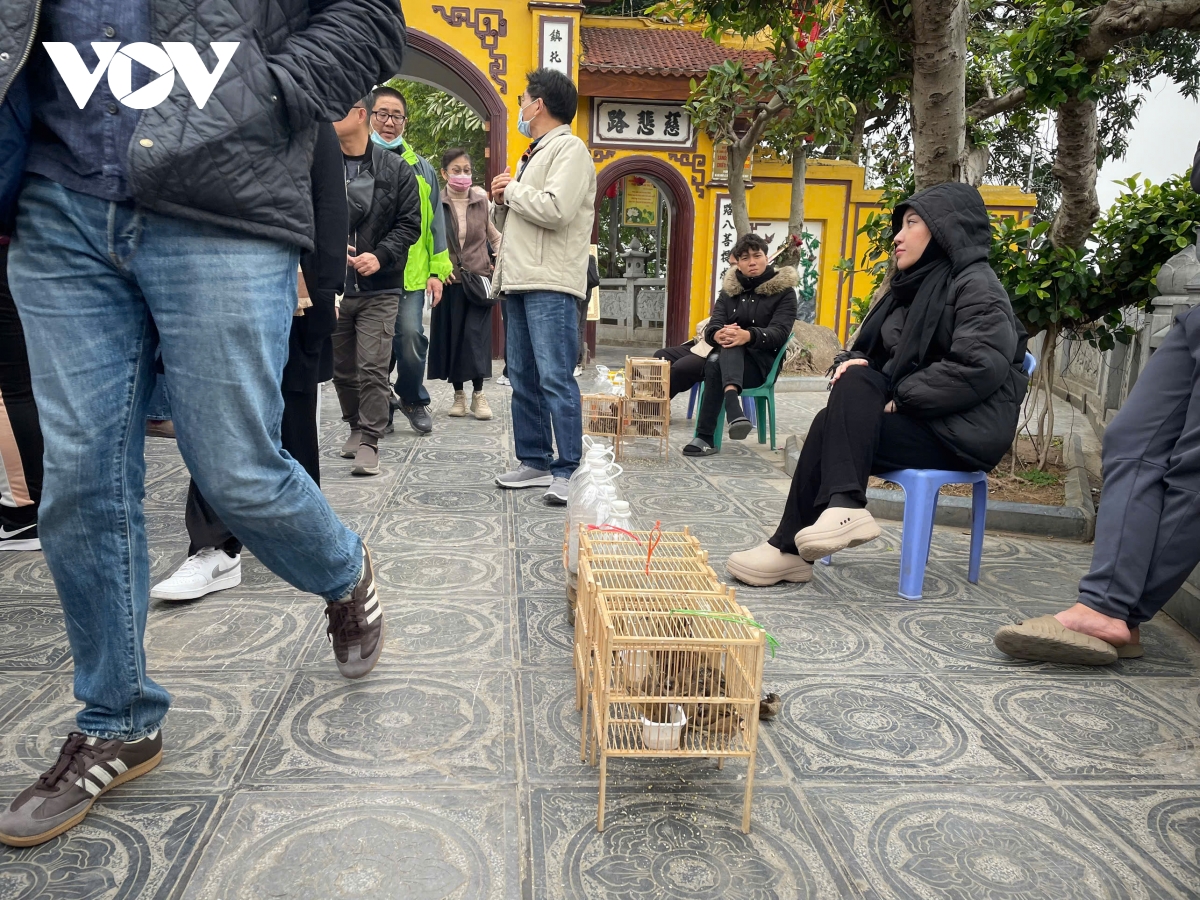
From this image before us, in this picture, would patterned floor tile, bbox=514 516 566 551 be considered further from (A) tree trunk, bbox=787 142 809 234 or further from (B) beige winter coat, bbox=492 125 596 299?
(A) tree trunk, bbox=787 142 809 234

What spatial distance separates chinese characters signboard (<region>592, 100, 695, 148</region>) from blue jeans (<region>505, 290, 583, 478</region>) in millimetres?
9375

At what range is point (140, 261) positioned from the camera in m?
1.70

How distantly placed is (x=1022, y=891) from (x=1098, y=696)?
106 centimetres

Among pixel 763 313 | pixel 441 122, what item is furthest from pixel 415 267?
pixel 441 122

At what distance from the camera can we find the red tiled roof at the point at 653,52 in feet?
40.9

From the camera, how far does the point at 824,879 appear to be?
1697mm

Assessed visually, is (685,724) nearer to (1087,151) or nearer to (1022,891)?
(1022,891)

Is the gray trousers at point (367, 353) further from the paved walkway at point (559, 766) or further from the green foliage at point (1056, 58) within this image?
the green foliage at point (1056, 58)

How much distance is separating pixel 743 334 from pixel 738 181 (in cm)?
572

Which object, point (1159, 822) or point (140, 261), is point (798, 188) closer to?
point (1159, 822)

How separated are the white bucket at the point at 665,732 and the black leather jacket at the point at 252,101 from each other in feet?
4.02

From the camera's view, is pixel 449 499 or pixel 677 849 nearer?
pixel 677 849

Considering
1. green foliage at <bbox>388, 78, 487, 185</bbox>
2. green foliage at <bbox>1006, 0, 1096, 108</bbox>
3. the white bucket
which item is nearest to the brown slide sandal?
the white bucket

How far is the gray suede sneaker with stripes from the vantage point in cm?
170
